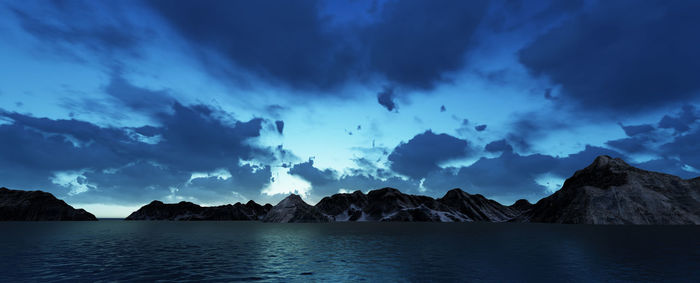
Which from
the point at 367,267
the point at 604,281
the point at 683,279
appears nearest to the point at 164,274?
the point at 367,267

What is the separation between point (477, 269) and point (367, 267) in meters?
13.3

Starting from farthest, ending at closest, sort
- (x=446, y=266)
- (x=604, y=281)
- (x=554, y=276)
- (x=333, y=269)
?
1. (x=446, y=266)
2. (x=333, y=269)
3. (x=554, y=276)
4. (x=604, y=281)

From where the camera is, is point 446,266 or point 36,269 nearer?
point 36,269

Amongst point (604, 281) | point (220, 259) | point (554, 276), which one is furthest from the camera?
point (220, 259)

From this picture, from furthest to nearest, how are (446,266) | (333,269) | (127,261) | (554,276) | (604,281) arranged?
(127,261) < (446,266) < (333,269) < (554,276) < (604,281)

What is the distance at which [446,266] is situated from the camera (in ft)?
155

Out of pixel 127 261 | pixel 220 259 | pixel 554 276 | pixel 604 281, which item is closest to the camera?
pixel 604 281

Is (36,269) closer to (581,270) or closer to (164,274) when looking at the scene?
(164,274)

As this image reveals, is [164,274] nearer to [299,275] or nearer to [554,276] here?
[299,275]

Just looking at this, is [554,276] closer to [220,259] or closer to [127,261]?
[220,259]

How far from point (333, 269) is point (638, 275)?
3388 cm

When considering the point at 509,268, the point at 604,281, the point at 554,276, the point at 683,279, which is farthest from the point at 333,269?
the point at 683,279

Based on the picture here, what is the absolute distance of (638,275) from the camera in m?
40.8

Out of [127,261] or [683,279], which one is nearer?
[683,279]
